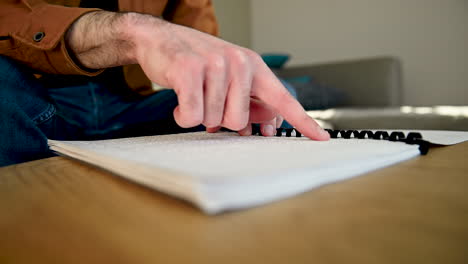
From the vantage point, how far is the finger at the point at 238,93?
0.40 metres

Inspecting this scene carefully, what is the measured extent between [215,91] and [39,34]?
45 cm

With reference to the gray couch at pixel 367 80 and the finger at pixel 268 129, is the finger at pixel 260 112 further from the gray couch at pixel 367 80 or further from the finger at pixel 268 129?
the gray couch at pixel 367 80

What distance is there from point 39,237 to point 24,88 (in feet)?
1.84

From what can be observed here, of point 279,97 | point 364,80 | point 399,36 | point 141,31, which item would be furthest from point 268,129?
point 399,36

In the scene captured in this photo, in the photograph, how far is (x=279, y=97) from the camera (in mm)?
436

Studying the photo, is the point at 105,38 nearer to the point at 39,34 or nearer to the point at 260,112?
the point at 39,34

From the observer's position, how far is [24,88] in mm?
628

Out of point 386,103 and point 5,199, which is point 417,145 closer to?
point 5,199

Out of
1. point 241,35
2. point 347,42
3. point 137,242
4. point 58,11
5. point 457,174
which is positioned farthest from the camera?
point 241,35

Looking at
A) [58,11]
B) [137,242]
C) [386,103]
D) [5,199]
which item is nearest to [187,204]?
[137,242]

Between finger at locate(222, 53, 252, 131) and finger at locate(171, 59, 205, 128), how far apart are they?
0.14 ft

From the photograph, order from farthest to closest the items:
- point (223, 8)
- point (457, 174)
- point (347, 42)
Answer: point (223, 8) → point (347, 42) → point (457, 174)

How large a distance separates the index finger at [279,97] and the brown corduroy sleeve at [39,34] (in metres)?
0.39

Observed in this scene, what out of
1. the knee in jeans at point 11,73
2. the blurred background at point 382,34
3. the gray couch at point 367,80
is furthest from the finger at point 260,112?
the blurred background at point 382,34
